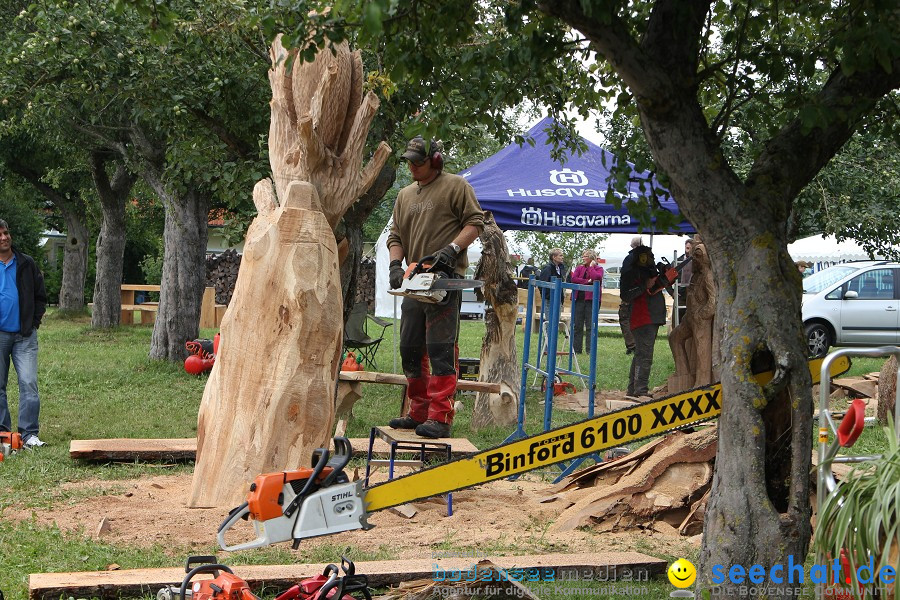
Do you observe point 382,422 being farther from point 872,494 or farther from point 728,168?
point 872,494

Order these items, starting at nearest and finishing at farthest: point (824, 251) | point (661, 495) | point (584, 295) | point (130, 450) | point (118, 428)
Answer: point (661, 495) → point (130, 450) → point (118, 428) → point (584, 295) → point (824, 251)

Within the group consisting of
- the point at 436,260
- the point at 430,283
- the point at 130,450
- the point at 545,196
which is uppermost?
the point at 545,196

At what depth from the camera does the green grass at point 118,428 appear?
15.5 feet

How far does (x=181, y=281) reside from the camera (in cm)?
1417

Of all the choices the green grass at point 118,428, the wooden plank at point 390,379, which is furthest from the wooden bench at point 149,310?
the wooden plank at point 390,379

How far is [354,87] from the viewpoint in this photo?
6.54 metres

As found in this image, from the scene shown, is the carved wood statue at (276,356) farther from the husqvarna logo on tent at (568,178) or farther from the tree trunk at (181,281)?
the tree trunk at (181,281)

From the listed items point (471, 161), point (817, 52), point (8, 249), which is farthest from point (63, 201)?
point (817, 52)

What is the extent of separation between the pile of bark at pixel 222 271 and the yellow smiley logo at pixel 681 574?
2677 centimetres

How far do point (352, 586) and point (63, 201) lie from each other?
77.3ft

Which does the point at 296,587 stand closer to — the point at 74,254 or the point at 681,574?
the point at 681,574

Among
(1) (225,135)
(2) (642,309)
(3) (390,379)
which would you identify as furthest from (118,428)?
(2) (642,309)

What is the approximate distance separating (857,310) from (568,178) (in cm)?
906

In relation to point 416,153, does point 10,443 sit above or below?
below
